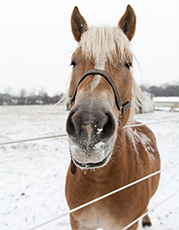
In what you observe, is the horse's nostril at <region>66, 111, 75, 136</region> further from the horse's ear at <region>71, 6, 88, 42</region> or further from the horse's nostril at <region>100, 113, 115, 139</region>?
the horse's ear at <region>71, 6, 88, 42</region>

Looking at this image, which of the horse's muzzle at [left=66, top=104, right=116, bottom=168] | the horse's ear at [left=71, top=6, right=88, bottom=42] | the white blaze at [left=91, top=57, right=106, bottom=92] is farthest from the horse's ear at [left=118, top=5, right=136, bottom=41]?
the horse's muzzle at [left=66, top=104, right=116, bottom=168]

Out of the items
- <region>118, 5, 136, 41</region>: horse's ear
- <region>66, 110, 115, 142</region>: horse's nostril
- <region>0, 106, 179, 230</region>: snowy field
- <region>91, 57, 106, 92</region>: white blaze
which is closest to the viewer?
<region>66, 110, 115, 142</region>: horse's nostril

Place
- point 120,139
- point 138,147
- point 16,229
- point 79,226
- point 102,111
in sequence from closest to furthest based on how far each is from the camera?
point 102,111 < point 120,139 < point 79,226 < point 138,147 < point 16,229

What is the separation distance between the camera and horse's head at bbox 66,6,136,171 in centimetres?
97

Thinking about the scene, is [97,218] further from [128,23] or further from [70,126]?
[128,23]

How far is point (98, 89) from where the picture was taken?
113cm

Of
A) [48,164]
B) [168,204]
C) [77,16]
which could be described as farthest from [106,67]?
[48,164]

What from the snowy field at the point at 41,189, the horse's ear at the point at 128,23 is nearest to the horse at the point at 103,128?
the horse's ear at the point at 128,23

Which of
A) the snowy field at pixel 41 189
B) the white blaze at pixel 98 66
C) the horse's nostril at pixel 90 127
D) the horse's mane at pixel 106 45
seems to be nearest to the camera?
the horse's nostril at pixel 90 127

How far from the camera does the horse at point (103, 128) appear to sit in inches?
38.9

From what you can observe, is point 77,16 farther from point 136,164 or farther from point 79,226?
point 79,226

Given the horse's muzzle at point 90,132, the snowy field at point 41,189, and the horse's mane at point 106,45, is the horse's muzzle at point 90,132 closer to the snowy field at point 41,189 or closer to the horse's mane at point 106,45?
the horse's mane at point 106,45

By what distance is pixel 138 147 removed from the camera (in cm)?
219

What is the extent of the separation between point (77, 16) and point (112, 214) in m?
2.20
